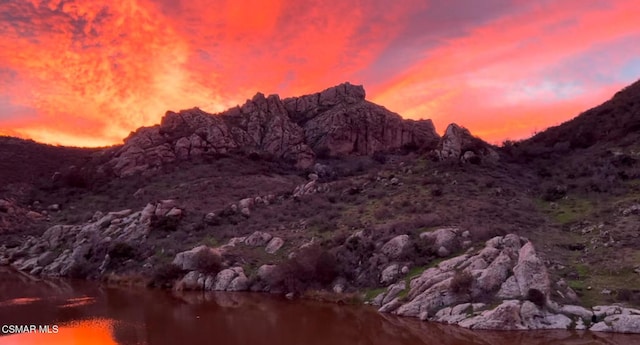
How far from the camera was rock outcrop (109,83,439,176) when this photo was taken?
73.7m

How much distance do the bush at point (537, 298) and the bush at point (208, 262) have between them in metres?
21.2

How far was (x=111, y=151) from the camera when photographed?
267 feet

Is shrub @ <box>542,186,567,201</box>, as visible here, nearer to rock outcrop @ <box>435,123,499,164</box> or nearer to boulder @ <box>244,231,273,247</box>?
rock outcrop @ <box>435,123,499,164</box>

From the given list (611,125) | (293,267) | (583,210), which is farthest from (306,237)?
(611,125)

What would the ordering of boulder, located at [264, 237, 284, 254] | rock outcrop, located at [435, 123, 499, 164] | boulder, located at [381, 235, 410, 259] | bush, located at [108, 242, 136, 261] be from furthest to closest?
rock outcrop, located at [435, 123, 499, 164] → bush, located at [108, 242, 136, 261] → boulder, located at [264, 237, 284, 254] → boulder, located at [381, 235, 410, 259]

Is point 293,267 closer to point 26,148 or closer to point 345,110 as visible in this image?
point 345,110

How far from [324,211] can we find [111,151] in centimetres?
5094

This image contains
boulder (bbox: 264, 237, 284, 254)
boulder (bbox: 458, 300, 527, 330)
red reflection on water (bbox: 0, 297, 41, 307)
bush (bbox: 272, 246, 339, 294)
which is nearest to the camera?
boulder (bbox: 458, 300, 527, 330)

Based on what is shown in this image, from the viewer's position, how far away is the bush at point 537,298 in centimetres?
2267

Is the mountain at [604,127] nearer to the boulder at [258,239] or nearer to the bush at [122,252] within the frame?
the boulder at [258,239]

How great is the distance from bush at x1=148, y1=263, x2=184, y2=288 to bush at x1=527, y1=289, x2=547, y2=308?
952 inches

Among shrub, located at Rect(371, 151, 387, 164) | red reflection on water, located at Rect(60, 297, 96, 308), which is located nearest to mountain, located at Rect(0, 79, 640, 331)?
shrub, located at Rect(371, 151, 387, 164)

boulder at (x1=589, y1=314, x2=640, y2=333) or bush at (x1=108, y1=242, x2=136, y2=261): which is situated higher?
bush at (x1=108, y1=242, x2=136, y2=261)

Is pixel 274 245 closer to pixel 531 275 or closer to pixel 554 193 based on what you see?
pixel 531 275
